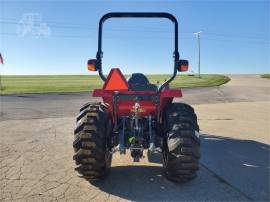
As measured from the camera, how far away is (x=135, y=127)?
15.9ft

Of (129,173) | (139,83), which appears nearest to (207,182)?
(129,173)

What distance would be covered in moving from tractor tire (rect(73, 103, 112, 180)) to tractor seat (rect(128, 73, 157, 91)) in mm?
1014

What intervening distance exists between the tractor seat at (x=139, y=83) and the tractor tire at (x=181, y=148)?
1.04 meters

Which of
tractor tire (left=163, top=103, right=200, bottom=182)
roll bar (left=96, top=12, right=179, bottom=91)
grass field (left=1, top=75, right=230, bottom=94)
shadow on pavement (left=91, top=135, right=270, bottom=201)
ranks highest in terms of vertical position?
roll bar (left=96, top=12, right=179, bottom=91)

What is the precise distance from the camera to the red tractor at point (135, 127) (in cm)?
446

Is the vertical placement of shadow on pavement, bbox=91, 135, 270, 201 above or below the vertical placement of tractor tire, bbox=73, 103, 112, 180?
below

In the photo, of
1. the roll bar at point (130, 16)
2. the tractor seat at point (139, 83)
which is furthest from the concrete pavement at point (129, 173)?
the roll bar at point (130, 16)

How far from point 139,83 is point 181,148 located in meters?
1.77

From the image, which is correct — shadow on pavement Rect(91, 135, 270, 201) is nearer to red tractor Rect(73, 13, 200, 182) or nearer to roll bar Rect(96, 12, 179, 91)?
red tractor Rect(73, 13, 200, 182)

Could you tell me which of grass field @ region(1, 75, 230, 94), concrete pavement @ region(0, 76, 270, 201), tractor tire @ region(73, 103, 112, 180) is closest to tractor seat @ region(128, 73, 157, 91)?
tractor tire @ region(73, 103, 112, 180)

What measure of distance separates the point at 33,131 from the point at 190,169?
5552 millimetres

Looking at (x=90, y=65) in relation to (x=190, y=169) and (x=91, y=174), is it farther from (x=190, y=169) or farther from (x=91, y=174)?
(x=190, y=169)

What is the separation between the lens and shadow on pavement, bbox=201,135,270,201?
4.70 meters

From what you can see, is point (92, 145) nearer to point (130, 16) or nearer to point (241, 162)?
point (130, 16)
